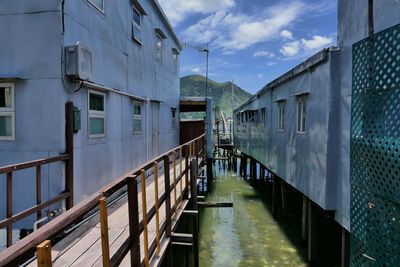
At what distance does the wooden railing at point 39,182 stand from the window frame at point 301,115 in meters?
5.09

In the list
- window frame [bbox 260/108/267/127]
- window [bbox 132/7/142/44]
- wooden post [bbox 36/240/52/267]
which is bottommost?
wooden post [bbox 36/240/52/267]

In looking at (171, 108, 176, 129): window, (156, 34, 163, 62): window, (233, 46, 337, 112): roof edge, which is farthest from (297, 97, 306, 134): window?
(171, 108, 176, 129): window

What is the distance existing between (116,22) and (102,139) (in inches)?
103

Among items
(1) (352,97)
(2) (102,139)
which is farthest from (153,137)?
(1) (352,97)

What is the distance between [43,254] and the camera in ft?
4.42

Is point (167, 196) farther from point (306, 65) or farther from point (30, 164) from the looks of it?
point (306, 65)

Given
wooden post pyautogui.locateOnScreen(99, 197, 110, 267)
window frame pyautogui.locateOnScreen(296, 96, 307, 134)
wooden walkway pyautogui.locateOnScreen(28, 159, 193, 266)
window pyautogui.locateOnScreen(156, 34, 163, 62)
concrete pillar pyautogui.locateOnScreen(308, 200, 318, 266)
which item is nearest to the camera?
wooden post pyautogui.locateOnScreen(99, 197, 110, 267)

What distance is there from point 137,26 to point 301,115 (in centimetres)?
487

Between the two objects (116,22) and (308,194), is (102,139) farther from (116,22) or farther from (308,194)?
(308,194)

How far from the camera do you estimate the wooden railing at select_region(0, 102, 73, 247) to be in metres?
3.59

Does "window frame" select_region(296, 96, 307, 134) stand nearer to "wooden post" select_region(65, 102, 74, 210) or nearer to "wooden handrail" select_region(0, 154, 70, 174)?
"wooden post" select_region(65, 102, 74, 210)

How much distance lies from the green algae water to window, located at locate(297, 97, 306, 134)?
3180 millimetres

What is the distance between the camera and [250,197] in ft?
46.6

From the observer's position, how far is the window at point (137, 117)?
7848mm
